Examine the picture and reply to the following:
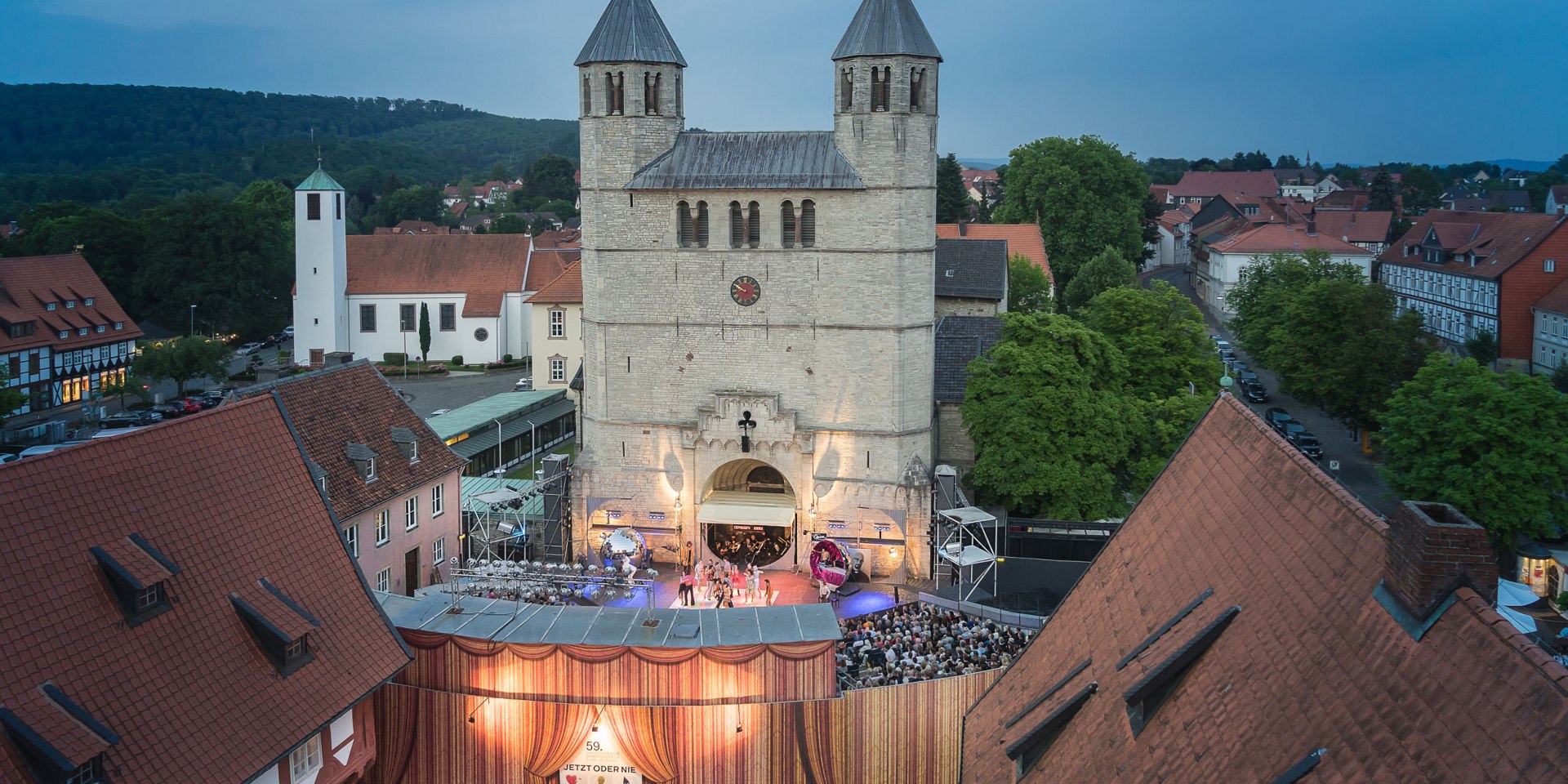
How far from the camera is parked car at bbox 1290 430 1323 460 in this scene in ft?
166

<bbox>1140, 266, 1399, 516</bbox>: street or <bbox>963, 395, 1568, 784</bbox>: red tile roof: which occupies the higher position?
<bbox>963, 395, 1568, 784</bbox>: red tile roof

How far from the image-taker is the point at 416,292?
79.8 meters

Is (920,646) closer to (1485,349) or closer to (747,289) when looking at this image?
(747,289)

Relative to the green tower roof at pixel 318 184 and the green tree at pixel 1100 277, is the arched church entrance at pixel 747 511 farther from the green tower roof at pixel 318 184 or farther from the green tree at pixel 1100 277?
the green tower roof at pixel 318 184

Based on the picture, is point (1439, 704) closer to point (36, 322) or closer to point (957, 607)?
point (957, 607)

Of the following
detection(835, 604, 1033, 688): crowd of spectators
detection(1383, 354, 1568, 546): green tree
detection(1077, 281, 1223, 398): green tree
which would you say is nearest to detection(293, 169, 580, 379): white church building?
detection(1077, 281, 1223, 398): green tree

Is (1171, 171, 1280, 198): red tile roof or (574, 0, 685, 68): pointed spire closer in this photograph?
(574, 0, 685, 68): pointed spire

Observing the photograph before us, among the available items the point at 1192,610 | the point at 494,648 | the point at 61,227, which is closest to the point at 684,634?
the point at 494,648

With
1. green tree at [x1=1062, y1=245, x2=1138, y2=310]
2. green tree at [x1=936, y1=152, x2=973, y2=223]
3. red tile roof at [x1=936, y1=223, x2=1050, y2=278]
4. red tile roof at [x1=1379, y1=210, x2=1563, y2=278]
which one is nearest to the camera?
red tile roof at [x1=1379, y1=210, x2=1563, y2=278]

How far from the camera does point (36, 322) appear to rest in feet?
210

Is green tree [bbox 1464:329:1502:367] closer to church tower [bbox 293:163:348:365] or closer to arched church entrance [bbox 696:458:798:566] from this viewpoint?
arched church entrance [bbox 696:458:798:566]

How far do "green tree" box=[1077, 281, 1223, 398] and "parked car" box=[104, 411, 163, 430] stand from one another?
132 feet

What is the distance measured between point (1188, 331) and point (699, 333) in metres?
19.3

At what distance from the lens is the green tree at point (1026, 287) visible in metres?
63.8
